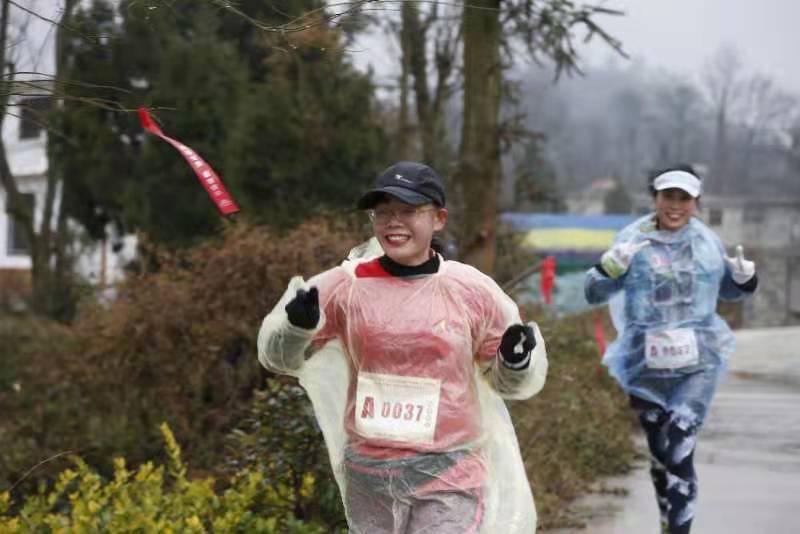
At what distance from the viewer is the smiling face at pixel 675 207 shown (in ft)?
20.6

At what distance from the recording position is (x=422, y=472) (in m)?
3.93

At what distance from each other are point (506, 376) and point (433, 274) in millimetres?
388

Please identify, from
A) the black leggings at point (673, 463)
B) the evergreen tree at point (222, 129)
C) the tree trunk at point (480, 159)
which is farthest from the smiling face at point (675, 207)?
the evergreen tree at point (222, 129)

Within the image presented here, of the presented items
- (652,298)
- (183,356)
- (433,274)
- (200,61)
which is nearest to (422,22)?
(200,61)

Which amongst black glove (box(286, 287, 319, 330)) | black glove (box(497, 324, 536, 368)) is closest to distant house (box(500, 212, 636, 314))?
black glove (box(497, 324, 536, 368))

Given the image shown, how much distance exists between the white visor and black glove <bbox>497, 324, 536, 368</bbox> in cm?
258

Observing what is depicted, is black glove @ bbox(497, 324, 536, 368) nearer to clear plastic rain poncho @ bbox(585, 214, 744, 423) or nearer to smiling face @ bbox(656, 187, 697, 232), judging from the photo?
clear plastic rain poncho @ bbox(585, 214, 744, 423)

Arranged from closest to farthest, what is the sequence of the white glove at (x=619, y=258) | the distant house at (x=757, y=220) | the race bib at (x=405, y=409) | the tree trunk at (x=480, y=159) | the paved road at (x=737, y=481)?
1. the race bib at (x=405, y=409)
2. the white glove at (x=619, y=258)
3. the paved road at (x=737, y=481)
4. the tree trunk at (x=480, y=159)
5. the distant house at (x=757, y=220)

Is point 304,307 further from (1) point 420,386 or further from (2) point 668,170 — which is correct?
(2) point 668,170

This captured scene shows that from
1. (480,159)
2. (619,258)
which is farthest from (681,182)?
(480,159)

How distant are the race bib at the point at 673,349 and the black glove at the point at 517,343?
2470 mm

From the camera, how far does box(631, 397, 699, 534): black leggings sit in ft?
20.0

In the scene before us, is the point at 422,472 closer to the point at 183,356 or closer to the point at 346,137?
the point at 183,356

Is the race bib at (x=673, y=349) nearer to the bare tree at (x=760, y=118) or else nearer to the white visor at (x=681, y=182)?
the white visor at (x=681, y=182)
